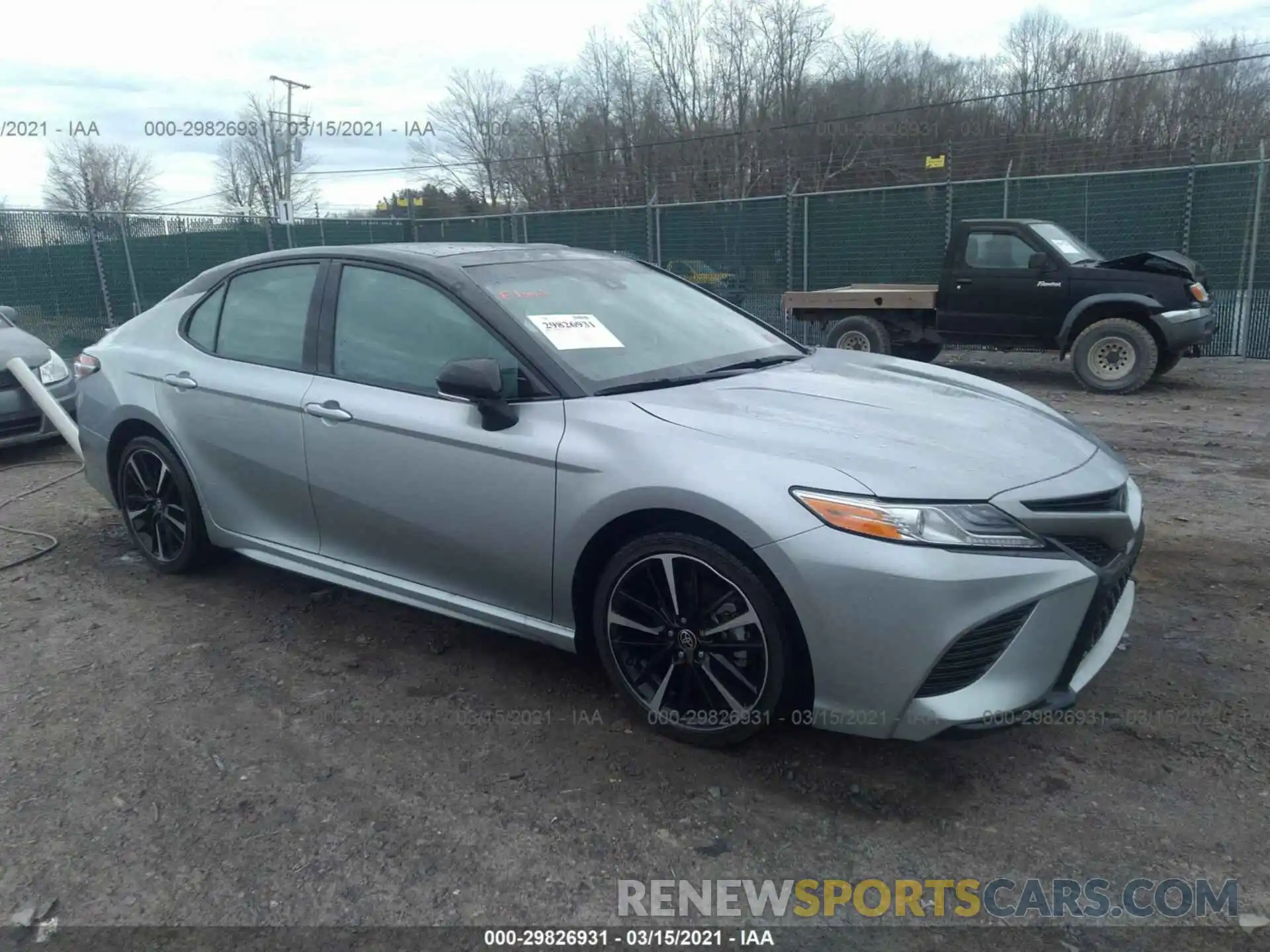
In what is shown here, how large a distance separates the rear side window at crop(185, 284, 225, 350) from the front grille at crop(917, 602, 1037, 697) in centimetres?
344

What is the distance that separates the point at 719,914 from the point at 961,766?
3.34 ft

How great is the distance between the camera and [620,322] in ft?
12.1

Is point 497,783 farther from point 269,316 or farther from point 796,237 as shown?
point 796,237

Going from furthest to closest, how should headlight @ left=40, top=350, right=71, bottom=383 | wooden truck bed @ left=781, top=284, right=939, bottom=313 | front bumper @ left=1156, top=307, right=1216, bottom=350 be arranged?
wooden truck bed @ left=781, top=284, right=939, bottom=313 → front bumper @ left=1156, top=307, right=1216, bottom=350 → headlight @ left=40, top=350, right=71, bottom=383

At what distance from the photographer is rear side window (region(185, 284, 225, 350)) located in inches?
174

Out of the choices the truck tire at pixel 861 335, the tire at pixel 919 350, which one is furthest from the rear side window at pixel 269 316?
the tire at pixel 919 350

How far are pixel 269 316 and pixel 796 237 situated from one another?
11.2 m

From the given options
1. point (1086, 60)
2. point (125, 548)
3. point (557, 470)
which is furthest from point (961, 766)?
point (1086, 60)

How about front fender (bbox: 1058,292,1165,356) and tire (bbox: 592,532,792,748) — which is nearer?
tire (bbox: 592,532,792,748)

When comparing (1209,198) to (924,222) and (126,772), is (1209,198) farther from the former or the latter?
(126,772)

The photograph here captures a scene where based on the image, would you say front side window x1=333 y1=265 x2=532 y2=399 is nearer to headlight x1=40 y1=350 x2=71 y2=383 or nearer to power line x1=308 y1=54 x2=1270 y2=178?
headlight x1=40 y1=350 x2=71 y2=383

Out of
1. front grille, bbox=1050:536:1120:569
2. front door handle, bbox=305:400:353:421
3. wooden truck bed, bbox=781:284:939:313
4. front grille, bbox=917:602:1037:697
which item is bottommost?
front grille, bbox=917:602:1037:697

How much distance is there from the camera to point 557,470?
3.12m

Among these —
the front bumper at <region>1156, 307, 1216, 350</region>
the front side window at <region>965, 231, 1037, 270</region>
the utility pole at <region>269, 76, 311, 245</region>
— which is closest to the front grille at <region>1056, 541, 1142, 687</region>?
the front bumper at <region>1156, 307, 1216, 350</region>
